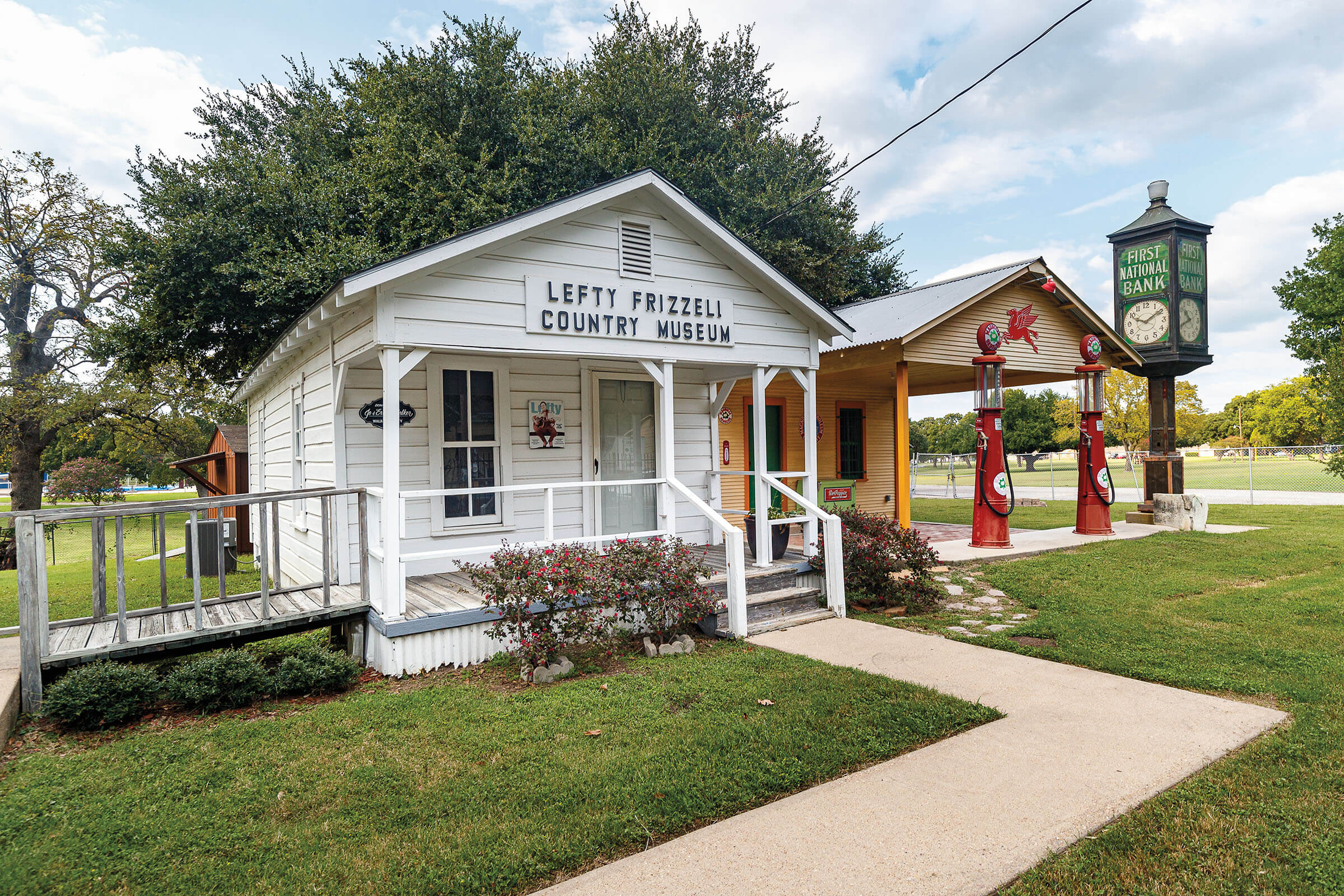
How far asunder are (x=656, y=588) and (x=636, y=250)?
3.35 meters

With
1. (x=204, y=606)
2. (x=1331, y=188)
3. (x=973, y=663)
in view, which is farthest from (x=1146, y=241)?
(x=1331, y=188)

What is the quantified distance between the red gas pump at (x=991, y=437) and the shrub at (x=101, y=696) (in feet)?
32.2

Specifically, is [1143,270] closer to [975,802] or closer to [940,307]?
[940,307]

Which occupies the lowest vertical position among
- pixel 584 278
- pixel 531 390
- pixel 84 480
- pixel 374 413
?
pixel 84 480

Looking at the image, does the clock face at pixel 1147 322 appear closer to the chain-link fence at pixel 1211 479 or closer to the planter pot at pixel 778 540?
the chain-link fence at pixel 1211 479

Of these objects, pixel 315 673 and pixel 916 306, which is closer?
pixel 315 673

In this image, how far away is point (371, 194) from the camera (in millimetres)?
13891

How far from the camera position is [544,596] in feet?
17.6

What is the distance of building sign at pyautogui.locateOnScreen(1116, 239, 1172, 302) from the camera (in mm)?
13977

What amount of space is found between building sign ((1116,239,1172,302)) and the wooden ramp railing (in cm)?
1518

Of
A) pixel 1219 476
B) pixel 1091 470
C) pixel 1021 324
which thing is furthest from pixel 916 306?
pixel 1219 476

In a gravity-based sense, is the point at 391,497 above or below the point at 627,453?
below

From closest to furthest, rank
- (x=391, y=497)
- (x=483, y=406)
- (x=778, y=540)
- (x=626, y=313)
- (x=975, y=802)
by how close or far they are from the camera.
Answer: (x=975, y=802) → (x=391, y=497) → (x=626, y=313) → (x=483, y=406) → (x=778, y=540)

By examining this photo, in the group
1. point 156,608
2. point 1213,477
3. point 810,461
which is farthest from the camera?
point 1213,477
